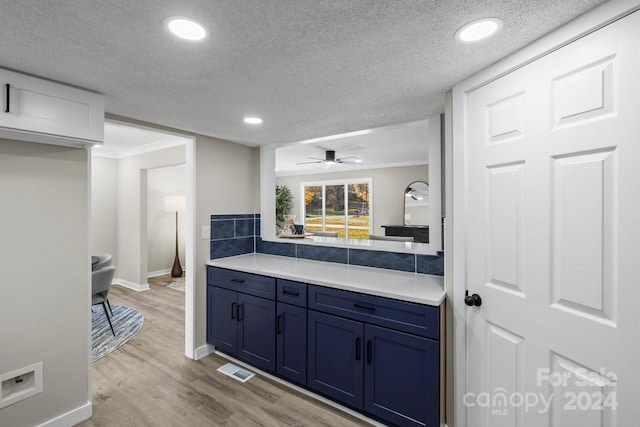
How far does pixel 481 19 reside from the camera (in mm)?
1160

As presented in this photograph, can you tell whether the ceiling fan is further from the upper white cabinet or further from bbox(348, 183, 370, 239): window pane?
the upper white cabinet

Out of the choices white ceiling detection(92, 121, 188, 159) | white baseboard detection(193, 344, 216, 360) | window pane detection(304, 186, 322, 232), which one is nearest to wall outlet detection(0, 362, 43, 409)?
white baseboard detection(193, 344, 216, 360)

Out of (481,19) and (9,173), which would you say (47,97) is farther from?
(481,19)

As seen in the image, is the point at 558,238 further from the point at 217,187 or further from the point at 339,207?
the point at 339,207

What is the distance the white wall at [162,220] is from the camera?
583cm

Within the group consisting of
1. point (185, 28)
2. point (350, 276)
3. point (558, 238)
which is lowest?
point (350, 276)

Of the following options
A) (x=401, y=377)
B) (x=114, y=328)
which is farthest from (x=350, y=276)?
(x=114, y=328)

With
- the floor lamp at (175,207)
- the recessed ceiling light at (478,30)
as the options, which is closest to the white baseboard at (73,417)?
the recessed ceiling light at (478,30)

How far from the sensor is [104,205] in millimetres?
5340

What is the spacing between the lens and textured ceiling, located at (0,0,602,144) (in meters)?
1.10

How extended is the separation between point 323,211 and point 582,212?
7.23m

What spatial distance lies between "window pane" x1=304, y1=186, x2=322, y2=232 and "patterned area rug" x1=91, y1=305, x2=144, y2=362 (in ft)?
16.6

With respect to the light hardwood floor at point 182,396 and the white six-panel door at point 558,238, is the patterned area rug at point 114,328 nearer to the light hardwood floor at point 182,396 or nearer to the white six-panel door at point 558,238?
the light hardwood floor at point 182,396

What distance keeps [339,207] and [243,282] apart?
553 centimetres
